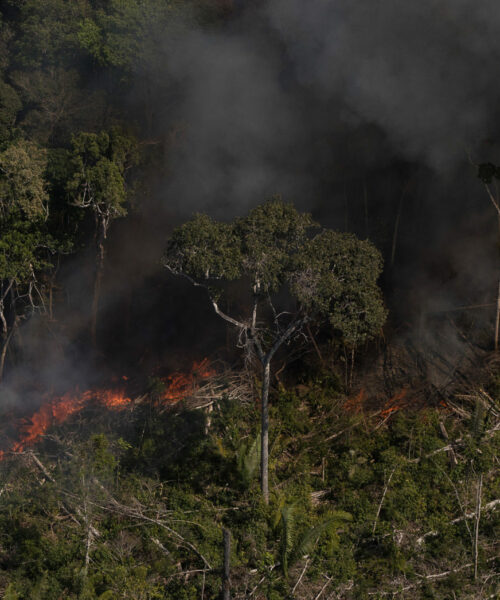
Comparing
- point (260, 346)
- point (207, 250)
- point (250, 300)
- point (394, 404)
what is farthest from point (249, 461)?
point (250, 300)

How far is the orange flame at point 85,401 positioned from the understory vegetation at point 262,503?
0.52 metres

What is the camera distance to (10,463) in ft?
39.1

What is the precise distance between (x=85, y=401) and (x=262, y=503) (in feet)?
17.9

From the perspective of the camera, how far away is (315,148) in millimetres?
16594

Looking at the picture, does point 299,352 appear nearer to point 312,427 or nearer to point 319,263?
point 312,427

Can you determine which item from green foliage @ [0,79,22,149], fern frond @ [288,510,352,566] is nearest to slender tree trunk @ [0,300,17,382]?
green foliage @ [0,79,22,149]

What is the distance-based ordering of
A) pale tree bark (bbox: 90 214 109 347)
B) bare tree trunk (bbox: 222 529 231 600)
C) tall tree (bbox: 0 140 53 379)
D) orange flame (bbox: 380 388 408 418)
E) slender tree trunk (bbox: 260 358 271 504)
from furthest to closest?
pale tree bark (bbox: 90 214 109 347), tall tree (bbox: 0 140 53 379), orange flame (bbox: 380 388 408 418), slender tree trunk (bbox: 260 358 271 504), bare tree trunk (bbox: 222 529 231 600)

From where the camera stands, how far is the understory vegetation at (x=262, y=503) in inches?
366

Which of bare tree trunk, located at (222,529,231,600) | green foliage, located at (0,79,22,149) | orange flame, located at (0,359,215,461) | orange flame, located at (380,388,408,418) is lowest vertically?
bare tree trunk, located at (222,529,231,600)

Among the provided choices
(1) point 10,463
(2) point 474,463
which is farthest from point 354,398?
(1) point 10,463

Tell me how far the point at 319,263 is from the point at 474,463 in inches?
163

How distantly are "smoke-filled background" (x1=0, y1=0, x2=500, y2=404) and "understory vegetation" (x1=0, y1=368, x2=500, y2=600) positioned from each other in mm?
2828

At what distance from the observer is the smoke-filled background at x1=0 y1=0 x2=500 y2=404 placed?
46.5ft

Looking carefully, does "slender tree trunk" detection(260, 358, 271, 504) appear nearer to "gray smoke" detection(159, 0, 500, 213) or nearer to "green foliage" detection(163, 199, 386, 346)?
"green foliage" detection(163, 199, 386, 346)
